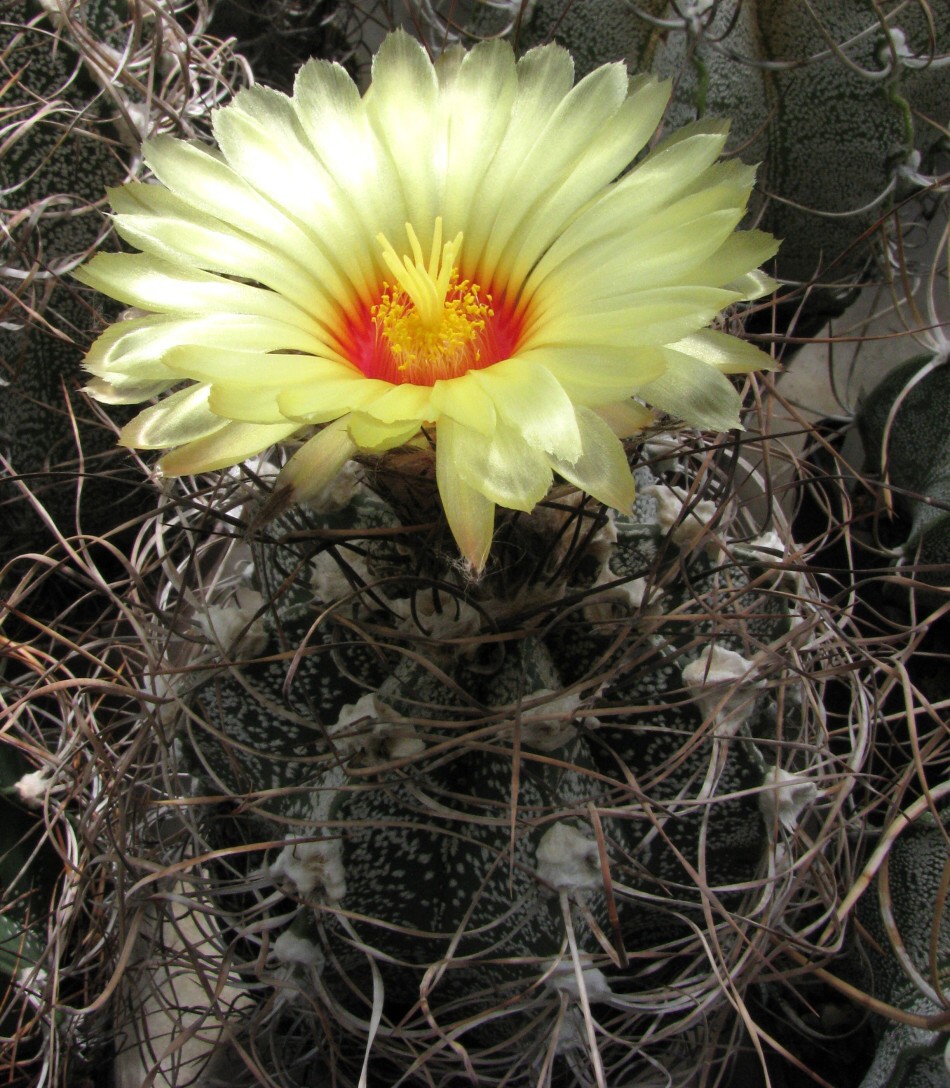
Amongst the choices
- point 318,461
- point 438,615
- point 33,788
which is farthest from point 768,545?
point 33,788

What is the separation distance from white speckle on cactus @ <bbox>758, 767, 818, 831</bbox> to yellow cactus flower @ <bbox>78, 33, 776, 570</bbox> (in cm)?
22

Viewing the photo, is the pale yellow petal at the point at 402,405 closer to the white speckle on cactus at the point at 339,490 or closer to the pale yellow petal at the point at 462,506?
the pale yellow petal at the point at 462,506

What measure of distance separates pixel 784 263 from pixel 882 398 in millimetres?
137

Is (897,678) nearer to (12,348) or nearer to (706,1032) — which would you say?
(706,1032)

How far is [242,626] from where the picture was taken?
1.72 ft

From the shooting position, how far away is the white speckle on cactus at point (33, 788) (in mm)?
667

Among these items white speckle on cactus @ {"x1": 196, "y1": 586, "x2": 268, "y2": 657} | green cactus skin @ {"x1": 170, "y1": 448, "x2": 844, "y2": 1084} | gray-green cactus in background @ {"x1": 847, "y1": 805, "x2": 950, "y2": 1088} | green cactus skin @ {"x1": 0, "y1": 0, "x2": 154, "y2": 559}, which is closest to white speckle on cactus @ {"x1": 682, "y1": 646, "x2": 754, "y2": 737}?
green cactus skin @ {"x1": 170, "y1": 448, "x2": 844, "y2": 1084}

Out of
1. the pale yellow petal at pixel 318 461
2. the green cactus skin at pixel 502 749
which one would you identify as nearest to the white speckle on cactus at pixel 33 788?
the green cactus skin at pixel 502 749

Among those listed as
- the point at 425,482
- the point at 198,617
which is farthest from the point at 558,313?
the point at 198,617

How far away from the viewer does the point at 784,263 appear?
85 centimetres

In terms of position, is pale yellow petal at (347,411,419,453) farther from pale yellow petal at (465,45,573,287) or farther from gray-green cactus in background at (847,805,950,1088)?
gray-green cactus in background at (847,805,950,1088)

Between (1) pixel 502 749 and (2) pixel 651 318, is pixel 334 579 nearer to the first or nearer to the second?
(1) pixel 502 749

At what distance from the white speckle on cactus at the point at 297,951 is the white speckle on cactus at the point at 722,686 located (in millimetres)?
210

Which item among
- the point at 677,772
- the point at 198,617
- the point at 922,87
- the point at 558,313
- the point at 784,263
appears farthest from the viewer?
the point at 784,263
